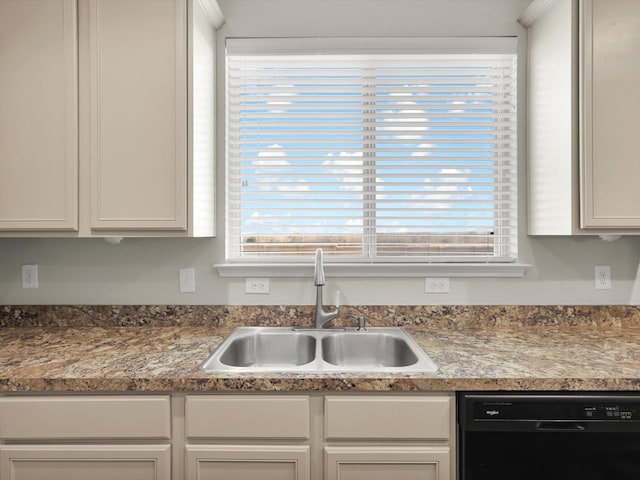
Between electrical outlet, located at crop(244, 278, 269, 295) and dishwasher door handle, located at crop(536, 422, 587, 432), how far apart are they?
1253mm

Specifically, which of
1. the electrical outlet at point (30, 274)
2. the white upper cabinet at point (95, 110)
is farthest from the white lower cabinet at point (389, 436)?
the electrical outlet at point (30, 274)

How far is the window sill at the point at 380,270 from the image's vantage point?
1965mm

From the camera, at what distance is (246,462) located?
129cm

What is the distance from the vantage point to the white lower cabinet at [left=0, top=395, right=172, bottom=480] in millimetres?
1288

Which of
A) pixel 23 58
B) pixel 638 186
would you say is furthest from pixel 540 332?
pixel 23 58

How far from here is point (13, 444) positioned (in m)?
1.31

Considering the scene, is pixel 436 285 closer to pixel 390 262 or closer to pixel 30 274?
pixel 390 262

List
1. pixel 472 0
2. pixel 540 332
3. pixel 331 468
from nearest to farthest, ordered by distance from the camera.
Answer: pixel 331 468 → pixel 540 332 → pixel 472 0

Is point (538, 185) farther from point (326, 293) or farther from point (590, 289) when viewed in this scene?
point (326, 293)

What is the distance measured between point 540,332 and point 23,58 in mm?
2518

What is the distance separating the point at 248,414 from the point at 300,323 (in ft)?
2.37

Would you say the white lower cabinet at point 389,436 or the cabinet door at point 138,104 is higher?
the cabinet door at point 138,104

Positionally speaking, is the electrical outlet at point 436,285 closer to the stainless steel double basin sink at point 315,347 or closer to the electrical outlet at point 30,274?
the stainless steel double basin sink at point 315,347

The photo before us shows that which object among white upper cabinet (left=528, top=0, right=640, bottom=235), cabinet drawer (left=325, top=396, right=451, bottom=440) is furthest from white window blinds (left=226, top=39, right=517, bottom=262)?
cabinet drawer (left=325, top=396, right=451, bottom=440)
